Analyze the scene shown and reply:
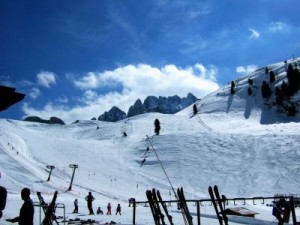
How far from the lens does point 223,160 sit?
270ft

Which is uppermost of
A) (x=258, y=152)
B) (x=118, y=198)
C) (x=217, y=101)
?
(x=217, y=101)

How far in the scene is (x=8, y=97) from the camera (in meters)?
8.45

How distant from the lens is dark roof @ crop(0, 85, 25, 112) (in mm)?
8258

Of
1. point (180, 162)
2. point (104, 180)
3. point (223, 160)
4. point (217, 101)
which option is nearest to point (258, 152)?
point (223, 160)

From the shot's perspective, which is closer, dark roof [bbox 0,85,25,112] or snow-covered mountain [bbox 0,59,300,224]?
dark roof [bbox 0,85,25,112]

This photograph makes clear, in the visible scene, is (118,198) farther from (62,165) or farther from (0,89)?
→ (0,89)

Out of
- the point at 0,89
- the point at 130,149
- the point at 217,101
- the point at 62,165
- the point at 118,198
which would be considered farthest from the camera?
the point at 217,101

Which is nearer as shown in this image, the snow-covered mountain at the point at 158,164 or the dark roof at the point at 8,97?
the dark roof at the point at 8,97

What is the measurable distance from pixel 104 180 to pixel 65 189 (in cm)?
1499

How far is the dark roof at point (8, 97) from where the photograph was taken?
826cm

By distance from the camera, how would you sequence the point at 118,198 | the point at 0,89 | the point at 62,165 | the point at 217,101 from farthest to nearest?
the point at 217,101, the point at 62,165, the point at 118,198, the point at 0,89

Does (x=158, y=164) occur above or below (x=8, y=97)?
below

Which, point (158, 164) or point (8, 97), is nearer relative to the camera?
point (8, 97)

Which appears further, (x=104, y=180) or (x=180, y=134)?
(x=180, y=134)
